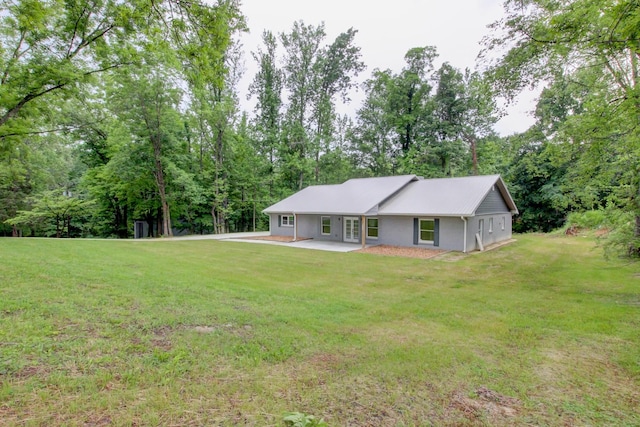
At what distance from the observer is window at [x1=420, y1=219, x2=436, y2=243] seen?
48.7 ft

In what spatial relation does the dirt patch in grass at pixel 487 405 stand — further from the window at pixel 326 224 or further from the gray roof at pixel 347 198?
the window at pixel 326 224

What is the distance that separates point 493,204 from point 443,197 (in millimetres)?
3130

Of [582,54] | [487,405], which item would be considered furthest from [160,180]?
[487,405]

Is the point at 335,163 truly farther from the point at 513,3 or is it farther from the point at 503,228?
the point at 513,3

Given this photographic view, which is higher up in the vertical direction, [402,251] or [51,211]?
[51,211]

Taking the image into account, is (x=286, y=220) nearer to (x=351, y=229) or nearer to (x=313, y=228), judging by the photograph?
(x=313, y=228)

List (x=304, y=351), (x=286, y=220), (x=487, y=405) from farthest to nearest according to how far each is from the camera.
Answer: (x=286, y=220) → (x=304, y=351) → (x=487, y=405)

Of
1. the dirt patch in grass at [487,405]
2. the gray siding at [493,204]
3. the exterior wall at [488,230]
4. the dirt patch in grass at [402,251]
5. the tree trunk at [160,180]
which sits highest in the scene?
the tree trunk at [160,180]

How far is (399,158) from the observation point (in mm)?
27359

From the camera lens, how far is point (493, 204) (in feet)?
54.0

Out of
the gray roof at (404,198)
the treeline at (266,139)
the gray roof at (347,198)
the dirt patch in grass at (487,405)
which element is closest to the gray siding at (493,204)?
the gray roof at (404,198)

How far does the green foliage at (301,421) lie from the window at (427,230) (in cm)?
1354

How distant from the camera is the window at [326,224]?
18.6 metres

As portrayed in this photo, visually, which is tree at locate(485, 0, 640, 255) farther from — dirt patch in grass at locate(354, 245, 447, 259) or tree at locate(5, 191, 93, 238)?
tree at locate(5, 191, 93, 238)
